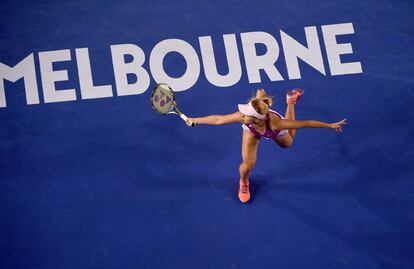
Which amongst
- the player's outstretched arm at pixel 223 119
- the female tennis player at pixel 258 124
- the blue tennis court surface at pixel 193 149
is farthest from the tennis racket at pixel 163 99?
the blue tennis court surface at pixel 193 149

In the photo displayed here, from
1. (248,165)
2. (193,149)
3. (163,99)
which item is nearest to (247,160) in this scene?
(248,165)

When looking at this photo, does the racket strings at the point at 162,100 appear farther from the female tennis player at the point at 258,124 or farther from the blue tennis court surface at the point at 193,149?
the blue tennis court surface at the point at 193,149

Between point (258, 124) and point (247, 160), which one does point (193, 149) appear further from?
point (258, 124)

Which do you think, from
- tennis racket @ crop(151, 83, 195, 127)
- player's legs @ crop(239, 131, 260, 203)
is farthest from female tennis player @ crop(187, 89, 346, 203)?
tennis racket @ crop(151, 83, 195, 127)

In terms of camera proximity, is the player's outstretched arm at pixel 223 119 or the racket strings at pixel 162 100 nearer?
the player's outstretched arm at pixel 223 119

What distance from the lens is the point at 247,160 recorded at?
7.70 m

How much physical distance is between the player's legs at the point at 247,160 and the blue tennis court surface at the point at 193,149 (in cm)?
17

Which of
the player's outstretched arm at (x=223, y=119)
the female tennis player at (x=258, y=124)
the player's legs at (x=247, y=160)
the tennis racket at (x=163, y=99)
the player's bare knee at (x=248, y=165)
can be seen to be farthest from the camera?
the player's bare knee at (x=248, y=165)

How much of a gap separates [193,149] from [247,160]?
1.14 meters

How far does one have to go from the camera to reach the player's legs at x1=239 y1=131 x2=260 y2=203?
752 cm

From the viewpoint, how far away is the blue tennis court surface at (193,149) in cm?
779

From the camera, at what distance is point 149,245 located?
779 centimetres

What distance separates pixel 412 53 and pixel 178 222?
465 centimetres

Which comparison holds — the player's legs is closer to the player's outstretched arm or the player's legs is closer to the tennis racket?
the player's outstretched arm
